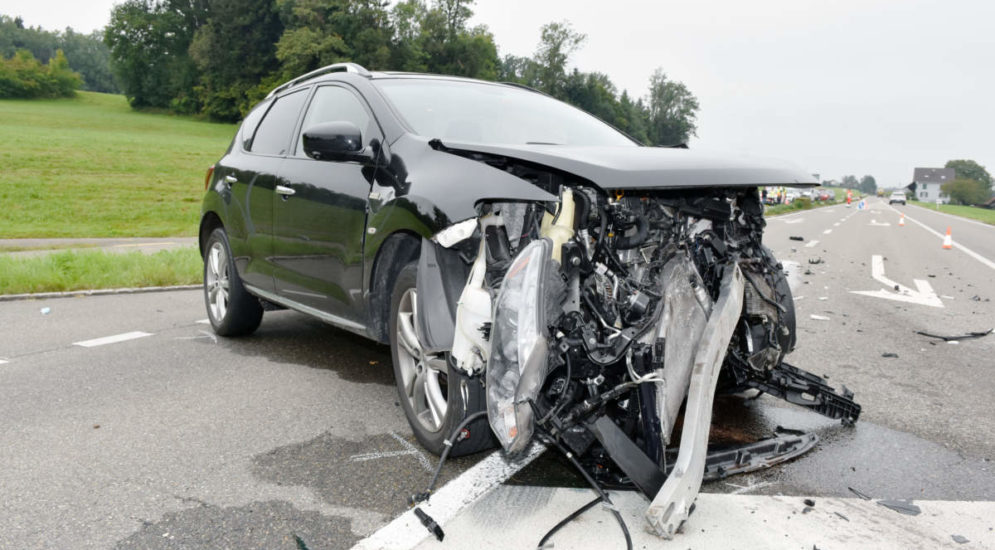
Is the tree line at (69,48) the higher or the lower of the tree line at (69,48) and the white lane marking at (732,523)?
the higher

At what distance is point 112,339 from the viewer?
5938mm

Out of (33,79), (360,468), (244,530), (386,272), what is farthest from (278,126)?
(33,79)

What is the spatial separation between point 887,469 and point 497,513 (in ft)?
6.04

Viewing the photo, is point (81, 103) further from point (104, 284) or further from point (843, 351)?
point (843, 351)

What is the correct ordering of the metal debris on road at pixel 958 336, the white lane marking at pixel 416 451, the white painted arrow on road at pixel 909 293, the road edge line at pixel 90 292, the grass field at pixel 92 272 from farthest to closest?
the white painted arrow on road at pixel 909 293
the grass field at pixel 92 272
the road edge line at pixel 90 292
the metal debris on road at pixel 958 336
the white lane marking at pixel 416 451

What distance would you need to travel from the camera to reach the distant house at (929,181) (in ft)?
550

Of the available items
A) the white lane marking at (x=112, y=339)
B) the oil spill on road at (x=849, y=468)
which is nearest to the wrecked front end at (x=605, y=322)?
the oil spill on road at (x=849, y=468)

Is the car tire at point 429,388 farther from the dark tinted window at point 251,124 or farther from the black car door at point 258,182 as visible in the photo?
the dark tinted window at point 251,124

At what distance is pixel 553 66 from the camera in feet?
303

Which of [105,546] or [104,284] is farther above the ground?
[105,546]

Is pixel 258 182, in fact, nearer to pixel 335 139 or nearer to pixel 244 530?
pixel 335 139

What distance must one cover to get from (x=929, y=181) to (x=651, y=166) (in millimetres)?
195058

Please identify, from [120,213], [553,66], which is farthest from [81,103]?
[120,213]

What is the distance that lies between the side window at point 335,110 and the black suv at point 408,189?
0.01 metres
